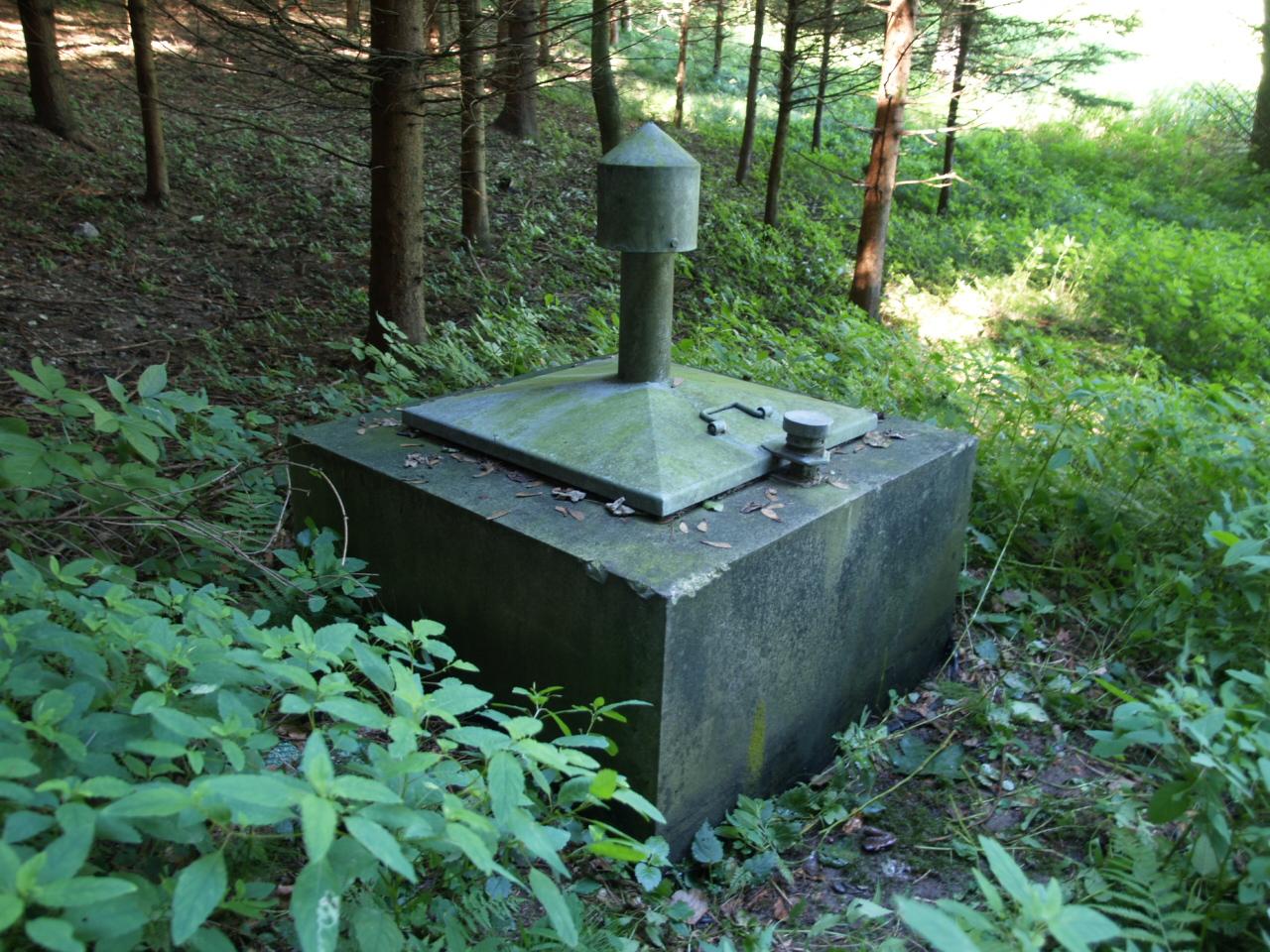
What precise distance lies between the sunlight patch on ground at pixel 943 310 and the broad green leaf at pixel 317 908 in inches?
368

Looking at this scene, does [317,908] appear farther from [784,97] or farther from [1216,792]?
[784,97]

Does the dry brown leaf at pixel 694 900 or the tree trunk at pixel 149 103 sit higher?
the tree trunk at pixel 149 103

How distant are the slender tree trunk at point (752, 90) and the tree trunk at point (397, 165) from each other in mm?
6650

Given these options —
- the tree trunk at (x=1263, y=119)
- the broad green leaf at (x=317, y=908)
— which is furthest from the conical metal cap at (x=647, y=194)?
the tree trunk at (x=1263, y=119)

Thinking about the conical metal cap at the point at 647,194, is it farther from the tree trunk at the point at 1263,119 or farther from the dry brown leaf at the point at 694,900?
the tree trunk at the point at 1263,119

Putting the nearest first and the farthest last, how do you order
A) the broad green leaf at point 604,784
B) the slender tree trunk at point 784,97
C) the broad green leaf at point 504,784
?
the broad green leaf at point 504,784 < the broad green leaf at point 604,784 < the slender tree trunk at point 784,97

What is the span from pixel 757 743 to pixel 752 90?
35.9 ft

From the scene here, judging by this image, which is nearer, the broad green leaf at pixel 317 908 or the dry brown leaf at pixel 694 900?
the broad green leaf at pixel 317 908

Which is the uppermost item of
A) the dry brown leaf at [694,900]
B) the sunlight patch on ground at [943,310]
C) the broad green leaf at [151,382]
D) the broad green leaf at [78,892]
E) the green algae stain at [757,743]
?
the broad green leaf at [78,892]

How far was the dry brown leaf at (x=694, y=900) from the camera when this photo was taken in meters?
2.53

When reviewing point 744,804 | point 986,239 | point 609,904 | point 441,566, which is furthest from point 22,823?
point 986,239

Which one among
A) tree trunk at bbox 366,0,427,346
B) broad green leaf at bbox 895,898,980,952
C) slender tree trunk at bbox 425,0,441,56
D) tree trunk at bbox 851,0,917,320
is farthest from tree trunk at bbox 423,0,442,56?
broad green leaf at bbox 895,898,980,952

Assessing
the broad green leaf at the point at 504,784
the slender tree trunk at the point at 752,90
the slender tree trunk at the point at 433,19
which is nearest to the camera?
the broad green leaf at the point at 504,784

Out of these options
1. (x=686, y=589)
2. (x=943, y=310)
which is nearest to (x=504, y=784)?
(x=686, y=589)
